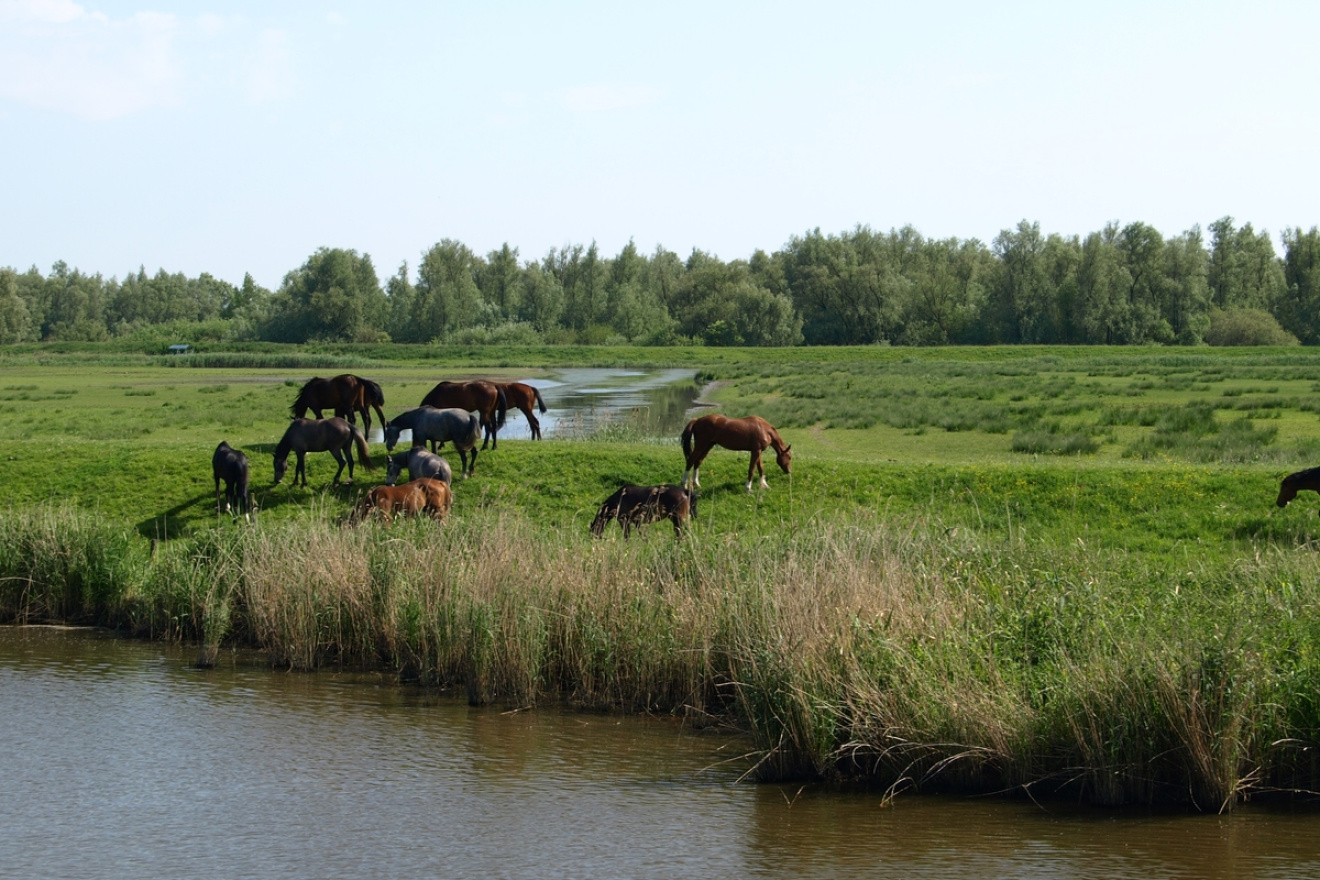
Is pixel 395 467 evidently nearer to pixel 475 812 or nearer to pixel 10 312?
pixel 475 812

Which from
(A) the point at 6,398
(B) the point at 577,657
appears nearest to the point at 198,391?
(A) the point at 6,398

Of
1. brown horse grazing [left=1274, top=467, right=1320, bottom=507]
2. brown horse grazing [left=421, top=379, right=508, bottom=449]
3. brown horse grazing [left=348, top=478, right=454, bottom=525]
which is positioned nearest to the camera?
brown horse grazing [left=348, top=478, right=454, bottom=525]

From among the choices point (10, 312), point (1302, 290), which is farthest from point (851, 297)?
point (10, 312)

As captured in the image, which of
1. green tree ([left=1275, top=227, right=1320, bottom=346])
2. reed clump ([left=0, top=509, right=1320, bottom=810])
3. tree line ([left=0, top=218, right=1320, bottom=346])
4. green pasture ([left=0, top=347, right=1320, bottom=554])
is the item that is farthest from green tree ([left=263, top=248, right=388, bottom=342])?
reed clump ([left=0, top=509, right=1320, bottom=810])

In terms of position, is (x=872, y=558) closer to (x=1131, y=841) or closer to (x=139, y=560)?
(x=1131, y=841)

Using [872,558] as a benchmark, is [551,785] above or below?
below

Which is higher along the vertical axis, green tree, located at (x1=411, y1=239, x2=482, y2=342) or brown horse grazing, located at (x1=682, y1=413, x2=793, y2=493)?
green tree, located at (x1=411, y1=239, x2=482, y2=342)

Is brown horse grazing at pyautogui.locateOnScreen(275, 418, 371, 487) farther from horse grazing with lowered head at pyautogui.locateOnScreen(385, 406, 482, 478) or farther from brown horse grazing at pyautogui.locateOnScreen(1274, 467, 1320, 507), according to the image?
brown horse grazing at pyautogui.locateOnScreen(1274, 467, 1320, 507)

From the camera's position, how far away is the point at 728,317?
124m

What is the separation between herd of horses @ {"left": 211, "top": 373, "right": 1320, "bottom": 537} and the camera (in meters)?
16.2

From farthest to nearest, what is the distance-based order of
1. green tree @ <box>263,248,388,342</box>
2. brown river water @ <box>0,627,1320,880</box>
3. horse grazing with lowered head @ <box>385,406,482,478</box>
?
green tree @ <box>263,248,388,342</box> → horse grazing with lowered head @ <box>385,406,482,478</box> → brown river water @ <box>0,627,1320,880</box>

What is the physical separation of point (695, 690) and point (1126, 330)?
100221mm

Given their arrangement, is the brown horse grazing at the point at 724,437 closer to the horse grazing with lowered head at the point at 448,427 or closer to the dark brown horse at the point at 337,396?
the horse grazing with lowered head at the point at 448,427

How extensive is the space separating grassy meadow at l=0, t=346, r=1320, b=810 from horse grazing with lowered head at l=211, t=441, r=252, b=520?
16.0 inches
